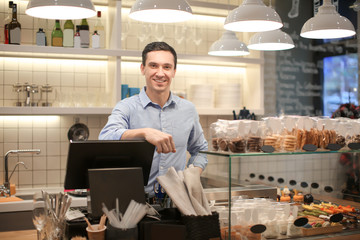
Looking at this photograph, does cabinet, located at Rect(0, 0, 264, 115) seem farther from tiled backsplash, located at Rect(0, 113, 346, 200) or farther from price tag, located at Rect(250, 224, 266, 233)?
price tag, located at Rect(250, 224, 266, 233)

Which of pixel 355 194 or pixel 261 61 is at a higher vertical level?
pixel 261 61

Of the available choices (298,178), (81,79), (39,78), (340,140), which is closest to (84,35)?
(81,79)

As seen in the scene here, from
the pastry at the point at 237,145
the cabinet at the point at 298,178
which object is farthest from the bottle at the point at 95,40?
the pastry at the point at 237,145

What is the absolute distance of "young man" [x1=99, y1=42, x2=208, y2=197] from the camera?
2.45 metres

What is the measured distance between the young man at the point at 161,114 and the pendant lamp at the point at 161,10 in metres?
0.17

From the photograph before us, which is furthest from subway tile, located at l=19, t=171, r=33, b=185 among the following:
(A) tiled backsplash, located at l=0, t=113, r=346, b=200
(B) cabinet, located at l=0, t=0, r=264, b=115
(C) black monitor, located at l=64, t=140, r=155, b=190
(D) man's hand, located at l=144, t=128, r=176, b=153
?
(D) man's hand, located at l=144, t=128, r=176, b=153

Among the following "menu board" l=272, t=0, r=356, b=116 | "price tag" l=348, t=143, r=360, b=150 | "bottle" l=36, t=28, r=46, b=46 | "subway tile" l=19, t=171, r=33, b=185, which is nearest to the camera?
"price tag" l=348, t=143, r=360, b=150

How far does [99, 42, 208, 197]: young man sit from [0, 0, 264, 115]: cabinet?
1.45 metres

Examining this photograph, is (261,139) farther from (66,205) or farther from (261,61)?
(261,61)

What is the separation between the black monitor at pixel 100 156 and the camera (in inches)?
63.2

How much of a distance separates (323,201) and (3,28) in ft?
10.5

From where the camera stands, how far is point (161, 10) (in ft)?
8.00

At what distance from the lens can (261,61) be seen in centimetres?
469

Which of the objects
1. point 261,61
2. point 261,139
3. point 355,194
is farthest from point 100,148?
point 261,61
